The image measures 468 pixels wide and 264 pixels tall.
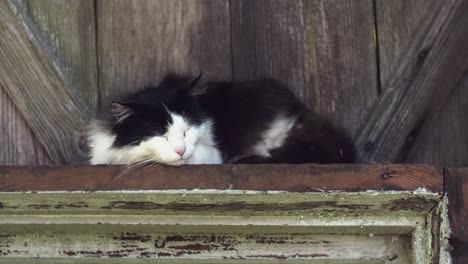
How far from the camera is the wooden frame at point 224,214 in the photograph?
209cm

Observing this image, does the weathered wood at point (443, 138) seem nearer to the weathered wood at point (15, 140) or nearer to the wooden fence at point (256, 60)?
the wooden fence at point (256, 60)

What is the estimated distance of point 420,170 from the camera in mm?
2096

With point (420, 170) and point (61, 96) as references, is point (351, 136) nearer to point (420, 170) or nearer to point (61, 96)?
point (420, 170)

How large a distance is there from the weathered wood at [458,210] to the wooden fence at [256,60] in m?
0.48

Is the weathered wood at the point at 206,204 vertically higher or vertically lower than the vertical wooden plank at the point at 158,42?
lower

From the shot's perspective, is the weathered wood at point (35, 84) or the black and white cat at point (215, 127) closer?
the black and white cat at point (215, 127)

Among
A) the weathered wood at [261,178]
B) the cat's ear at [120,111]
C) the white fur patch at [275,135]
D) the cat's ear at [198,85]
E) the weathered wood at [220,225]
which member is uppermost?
the cat's ear at [198,85]

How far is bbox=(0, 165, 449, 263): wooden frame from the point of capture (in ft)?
6.87

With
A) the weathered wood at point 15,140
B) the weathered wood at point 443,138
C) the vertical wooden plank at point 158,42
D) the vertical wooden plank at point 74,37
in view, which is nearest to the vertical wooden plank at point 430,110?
the weathered wood at point 443,138

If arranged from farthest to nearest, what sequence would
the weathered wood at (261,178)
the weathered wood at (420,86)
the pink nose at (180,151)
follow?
the weathered wood at (420,86), the pink nose at (180,151), the weathered wood at (261,178)

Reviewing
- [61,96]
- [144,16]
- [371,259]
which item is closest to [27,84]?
[61,96]

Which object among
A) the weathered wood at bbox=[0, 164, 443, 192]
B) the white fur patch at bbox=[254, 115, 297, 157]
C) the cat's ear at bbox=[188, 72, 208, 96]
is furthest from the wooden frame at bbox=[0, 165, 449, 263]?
the cat's ear at bbox=[188, 72, 208, 96]

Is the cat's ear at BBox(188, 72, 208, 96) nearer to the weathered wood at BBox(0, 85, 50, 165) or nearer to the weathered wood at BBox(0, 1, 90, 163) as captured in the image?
the weathered wood at BBox(0, 1, 90, 163)

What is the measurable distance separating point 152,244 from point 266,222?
0.27 metres
